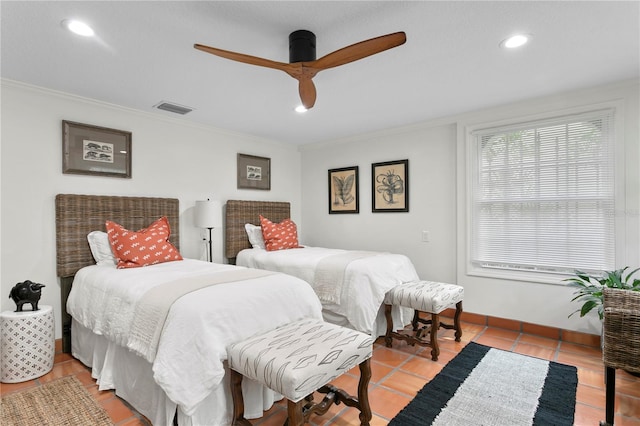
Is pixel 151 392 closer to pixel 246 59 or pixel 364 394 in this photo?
pixel 364 394

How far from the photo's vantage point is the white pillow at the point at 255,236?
4.32 meters

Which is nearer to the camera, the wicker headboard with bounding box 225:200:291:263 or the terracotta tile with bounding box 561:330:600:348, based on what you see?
the terracotta tile with bounding box 561:330:600:348

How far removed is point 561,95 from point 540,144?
467 millimetres

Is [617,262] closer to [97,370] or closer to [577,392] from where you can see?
[577,392]

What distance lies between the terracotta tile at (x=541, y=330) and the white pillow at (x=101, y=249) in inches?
157

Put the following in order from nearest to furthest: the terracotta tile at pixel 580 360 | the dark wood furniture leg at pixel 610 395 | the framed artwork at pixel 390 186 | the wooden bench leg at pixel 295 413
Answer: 1. the wooden bench leg at pixel 295 413
2. the dark wood furniture leg at pixel 610 395
3. the terracotta tile at pixel 580 360
4. the framed artwork at pixel 390 186

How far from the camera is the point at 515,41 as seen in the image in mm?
2125

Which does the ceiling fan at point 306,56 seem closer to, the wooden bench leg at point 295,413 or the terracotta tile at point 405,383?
the wooden bench leg at point 295,413

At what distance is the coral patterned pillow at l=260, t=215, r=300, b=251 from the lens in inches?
167

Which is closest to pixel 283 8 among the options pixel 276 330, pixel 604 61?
pixel 276 330

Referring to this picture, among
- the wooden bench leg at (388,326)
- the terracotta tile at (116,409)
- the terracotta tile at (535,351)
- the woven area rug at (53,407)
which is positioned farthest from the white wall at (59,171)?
the terracotta tile at (535,351)

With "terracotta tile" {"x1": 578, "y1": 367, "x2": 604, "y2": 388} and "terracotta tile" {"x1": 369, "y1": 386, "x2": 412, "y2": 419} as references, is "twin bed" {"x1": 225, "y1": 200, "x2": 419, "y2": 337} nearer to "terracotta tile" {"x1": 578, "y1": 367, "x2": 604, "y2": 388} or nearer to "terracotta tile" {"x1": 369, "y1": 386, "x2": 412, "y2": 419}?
"terracotta tile" {"x1": 369, "y1": 386, "x2": 412, "y2": 419}

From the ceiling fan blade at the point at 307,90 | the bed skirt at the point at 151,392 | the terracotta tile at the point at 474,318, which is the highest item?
the ceiling fan blade at the point at 307,90

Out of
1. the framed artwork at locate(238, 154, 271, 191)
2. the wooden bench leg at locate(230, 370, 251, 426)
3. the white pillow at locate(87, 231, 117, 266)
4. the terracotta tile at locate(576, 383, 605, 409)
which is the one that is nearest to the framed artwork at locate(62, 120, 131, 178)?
the white pillow at locate(87, 231, 117, 266)
